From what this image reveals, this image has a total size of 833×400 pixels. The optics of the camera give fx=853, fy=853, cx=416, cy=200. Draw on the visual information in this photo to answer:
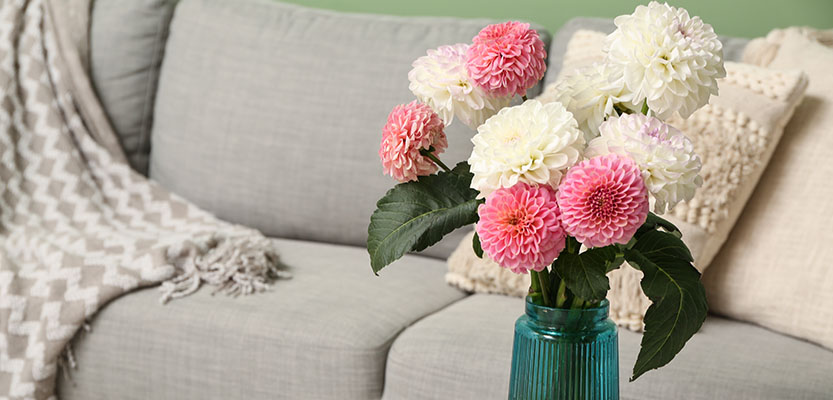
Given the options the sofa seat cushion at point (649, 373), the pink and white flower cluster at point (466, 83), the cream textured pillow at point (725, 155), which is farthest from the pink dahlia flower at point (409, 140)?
the cream textured pillow at point (725, 155)

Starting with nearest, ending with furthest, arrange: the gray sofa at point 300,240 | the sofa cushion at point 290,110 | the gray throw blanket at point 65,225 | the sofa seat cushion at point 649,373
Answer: the sofa seat cushion at point 649,373
the gray sofa at point 300,240
the gray throw blanket at point 65,225
the sofa cushion at point 290,110

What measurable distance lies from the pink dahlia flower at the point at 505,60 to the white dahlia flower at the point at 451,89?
0.01 metres

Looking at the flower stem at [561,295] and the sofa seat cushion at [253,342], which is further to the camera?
the sofa seat cushion at [253,342]

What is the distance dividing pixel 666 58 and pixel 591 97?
0.07m

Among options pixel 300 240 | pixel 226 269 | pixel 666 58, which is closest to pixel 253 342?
pixel 226 269

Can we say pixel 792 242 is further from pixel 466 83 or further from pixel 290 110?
pixel 290 110

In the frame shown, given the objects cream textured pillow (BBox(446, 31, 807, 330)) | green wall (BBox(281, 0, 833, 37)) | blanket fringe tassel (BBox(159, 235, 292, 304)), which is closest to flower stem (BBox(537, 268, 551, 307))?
cream textured pillow (BBox(446, 31, 807, 330))

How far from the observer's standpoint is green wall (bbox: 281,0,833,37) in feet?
→ 5.97

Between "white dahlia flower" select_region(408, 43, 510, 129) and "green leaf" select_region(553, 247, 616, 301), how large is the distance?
138 millimetres

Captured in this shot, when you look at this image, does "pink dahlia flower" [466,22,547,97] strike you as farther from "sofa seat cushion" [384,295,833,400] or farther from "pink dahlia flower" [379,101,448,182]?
"sofa seat cushion" [384,295,833,400]

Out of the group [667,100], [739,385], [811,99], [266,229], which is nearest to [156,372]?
[266,229]

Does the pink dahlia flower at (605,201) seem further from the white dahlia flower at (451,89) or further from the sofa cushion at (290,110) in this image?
the sofa cushion at (290,110)

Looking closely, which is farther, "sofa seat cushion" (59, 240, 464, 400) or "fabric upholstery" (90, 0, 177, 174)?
"fabric upholstery" (90, 0, 177, 174)

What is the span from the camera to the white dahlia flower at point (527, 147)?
2.03 ft
